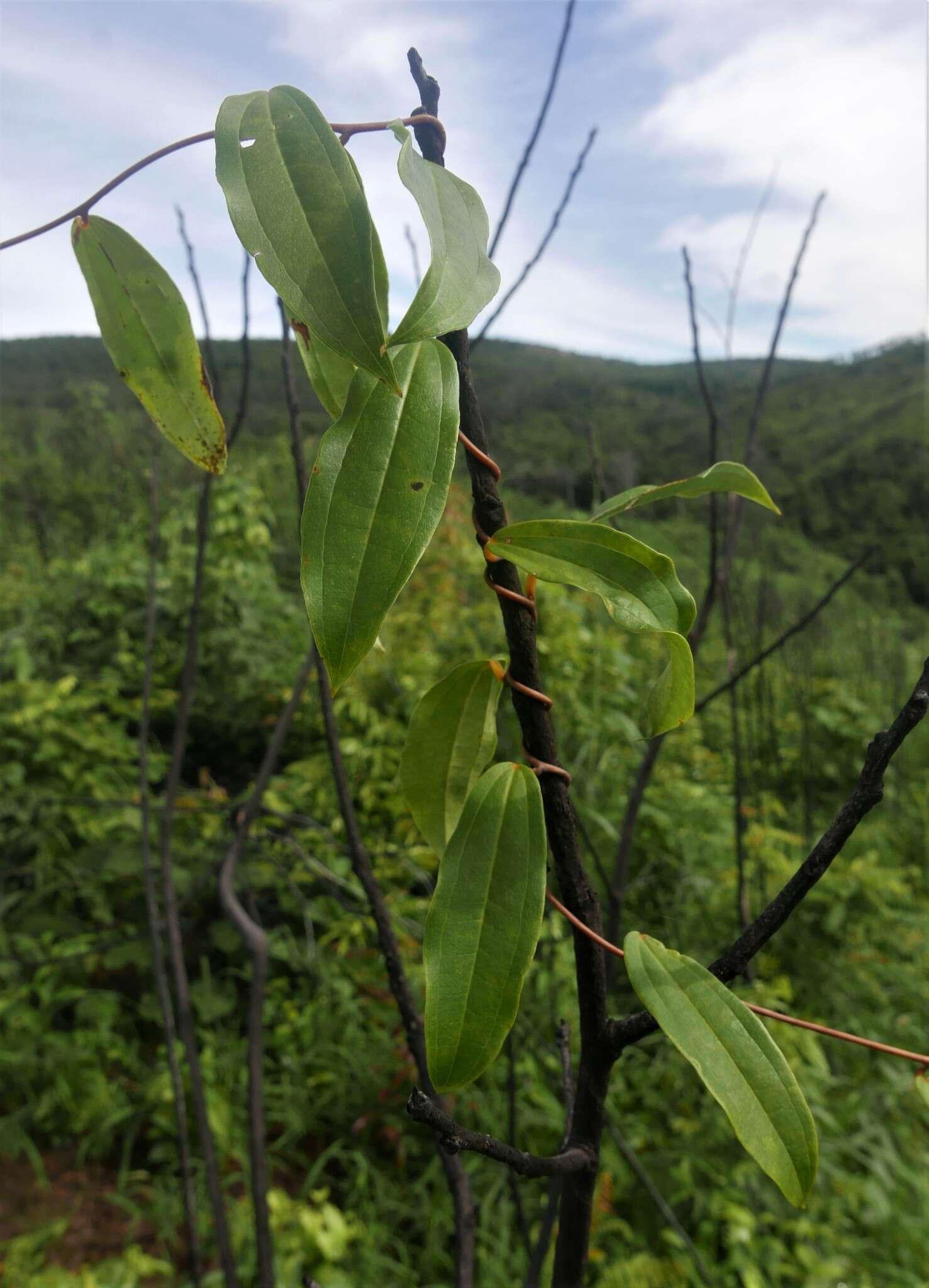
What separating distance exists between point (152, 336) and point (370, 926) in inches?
48.4

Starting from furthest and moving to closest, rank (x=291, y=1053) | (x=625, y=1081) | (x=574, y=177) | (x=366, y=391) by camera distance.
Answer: (x=291, y=1053), (x=625, y=1081), (x=574, y=177), (x=366, y=391)

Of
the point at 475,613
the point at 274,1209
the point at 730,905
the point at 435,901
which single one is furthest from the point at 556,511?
Answer: the point at 435,901

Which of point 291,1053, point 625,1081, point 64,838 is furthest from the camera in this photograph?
point 64,838

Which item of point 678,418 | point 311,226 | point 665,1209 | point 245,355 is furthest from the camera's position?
point 678,418

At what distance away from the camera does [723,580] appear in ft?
2.43

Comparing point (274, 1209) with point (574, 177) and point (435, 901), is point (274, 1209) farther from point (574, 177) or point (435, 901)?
point (574, 177)

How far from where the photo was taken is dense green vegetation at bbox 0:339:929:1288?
1.10 metres

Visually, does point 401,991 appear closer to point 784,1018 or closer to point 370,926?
point 784,1018

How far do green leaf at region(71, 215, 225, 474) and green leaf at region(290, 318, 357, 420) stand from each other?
0.12 feet

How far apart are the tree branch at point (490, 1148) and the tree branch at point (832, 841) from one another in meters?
0.05

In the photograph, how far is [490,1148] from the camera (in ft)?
0.71

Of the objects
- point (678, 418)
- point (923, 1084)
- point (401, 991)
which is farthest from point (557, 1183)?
point (678, 418)

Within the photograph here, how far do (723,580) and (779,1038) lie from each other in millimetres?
760

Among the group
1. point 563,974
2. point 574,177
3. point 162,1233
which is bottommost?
point 162,1233
